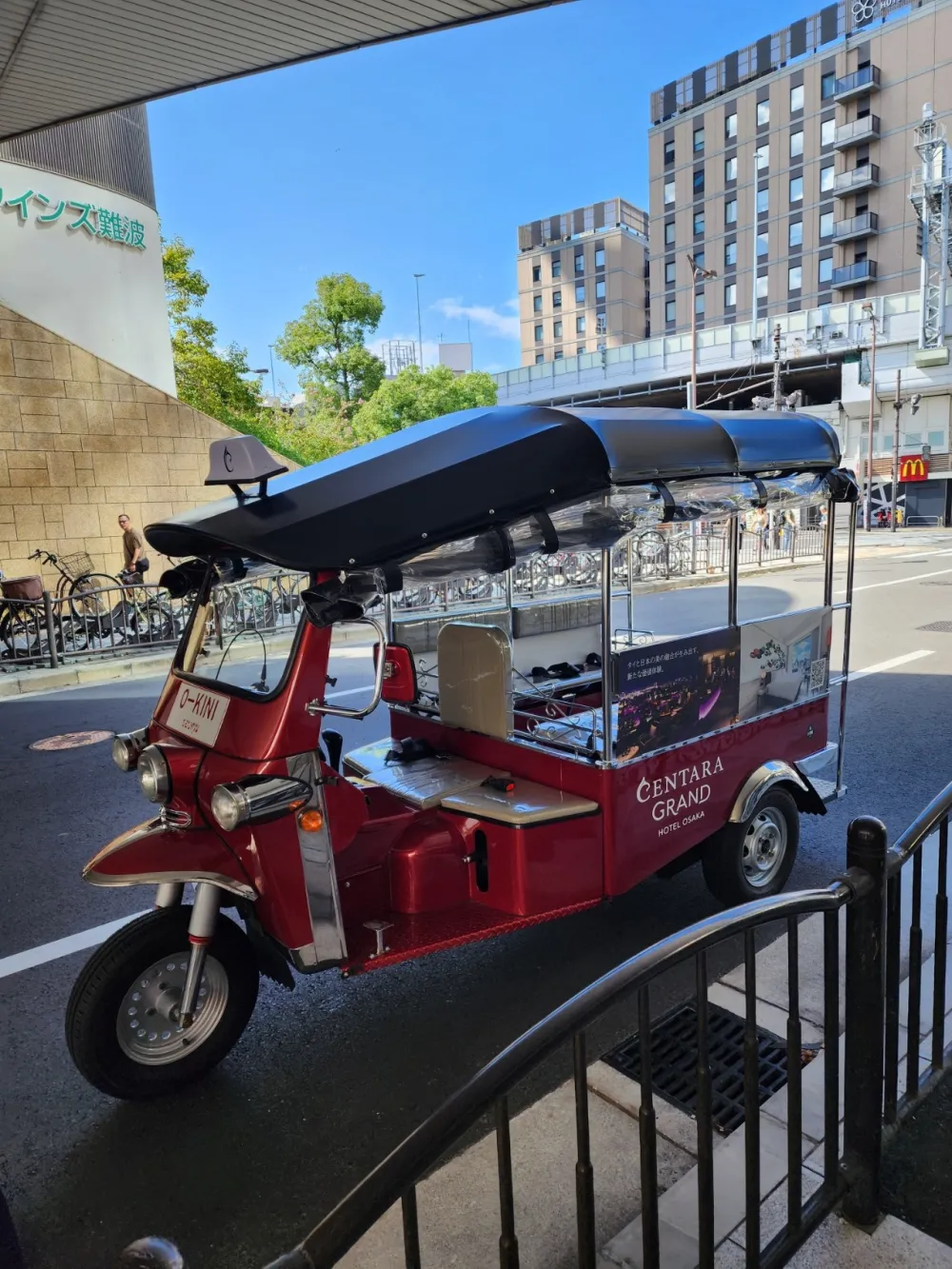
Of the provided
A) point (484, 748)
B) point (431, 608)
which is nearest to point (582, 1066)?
point (484, 748)

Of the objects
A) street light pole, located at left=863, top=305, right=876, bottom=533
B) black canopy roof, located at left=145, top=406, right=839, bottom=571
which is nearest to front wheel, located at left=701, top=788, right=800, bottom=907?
black canopy roof, located at left=145, top=406, right=839, bottom=571

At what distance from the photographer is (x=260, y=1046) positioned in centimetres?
328

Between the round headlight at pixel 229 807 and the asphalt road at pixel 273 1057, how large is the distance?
1.06 metres

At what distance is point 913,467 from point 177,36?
46240 millimetres

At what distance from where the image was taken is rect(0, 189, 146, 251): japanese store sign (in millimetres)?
18344

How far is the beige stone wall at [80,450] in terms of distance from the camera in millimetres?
16109

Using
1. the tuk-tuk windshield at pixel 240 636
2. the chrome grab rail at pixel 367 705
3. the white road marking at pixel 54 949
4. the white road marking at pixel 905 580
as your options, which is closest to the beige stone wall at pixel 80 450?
the white road marking at pixel 54 949

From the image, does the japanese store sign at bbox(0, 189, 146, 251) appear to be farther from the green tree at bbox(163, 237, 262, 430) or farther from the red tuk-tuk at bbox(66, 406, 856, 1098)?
the red tuk-tuk at bbox(66, 406, 856, 1098)

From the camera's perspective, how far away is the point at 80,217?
1928cm

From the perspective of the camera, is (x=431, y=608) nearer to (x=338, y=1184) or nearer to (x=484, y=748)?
(x=484, y=748)

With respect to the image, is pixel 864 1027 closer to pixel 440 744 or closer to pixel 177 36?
pixel 440 744

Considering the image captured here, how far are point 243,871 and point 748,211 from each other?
6969cm

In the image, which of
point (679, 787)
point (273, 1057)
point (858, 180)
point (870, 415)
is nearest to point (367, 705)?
point (273, 1057)

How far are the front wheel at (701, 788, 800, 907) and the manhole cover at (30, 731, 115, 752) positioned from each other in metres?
5.97
